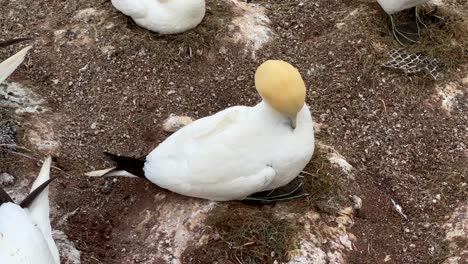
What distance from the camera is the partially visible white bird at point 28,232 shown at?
3.80 metres

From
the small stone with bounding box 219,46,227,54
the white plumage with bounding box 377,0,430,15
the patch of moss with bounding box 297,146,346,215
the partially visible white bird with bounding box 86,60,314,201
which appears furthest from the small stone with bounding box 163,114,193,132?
the white plumage with bounding box 377,0,430,15

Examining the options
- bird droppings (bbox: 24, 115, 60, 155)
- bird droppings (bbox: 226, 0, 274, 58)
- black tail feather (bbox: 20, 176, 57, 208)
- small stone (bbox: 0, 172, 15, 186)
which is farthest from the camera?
bird droppings (bbox: 226, 0, 274, 58)

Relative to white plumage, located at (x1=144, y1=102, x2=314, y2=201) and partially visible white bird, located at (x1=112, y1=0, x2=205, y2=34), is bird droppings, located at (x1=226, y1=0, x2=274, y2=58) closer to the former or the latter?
partially visible white bird, located at (x1=112, y1=0, x2=205, y2=34)

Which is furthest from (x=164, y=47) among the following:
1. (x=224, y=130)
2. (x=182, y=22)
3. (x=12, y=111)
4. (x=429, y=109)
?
(x=429, y=109)

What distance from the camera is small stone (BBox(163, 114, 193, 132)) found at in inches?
202

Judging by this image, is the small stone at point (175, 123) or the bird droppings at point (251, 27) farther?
the bird droppings at point (251, 27)

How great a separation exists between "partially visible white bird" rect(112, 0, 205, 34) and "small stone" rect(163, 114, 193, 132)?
77 centimetres

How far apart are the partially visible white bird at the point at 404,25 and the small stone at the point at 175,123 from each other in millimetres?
1791

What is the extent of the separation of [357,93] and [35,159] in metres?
2.26

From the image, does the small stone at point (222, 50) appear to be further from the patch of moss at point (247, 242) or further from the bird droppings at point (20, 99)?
the patch of moss at point (247, 242)

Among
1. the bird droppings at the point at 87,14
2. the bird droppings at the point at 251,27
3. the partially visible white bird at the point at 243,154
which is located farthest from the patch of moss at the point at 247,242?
the bird droppings at the point at 87,14

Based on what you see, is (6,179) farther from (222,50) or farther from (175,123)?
(222,50)

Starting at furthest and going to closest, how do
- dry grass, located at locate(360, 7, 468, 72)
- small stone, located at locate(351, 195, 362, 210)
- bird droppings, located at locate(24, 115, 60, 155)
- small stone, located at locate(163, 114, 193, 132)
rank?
dry grass, located at locate(360, 7, 468, 72)
small stone, located at locate(163, 114, 193, 132)
bird droppings, located at locate(24, 115, 60, 155)
small stone, located at locate(351, 195, 362, 210)

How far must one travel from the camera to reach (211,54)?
5680 mm
